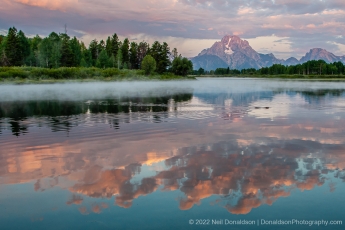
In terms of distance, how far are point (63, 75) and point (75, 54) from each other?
35422 millimetres

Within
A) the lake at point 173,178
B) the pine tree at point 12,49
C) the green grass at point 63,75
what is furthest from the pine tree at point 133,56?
the lake at point 173,178

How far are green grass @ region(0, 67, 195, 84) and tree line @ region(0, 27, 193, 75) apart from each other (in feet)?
37.9

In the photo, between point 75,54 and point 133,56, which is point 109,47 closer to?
point 133,56

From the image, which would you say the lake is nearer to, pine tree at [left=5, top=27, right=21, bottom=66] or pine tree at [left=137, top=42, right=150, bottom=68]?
pine tree at [left=5, top=27, right=21, bottom=66]

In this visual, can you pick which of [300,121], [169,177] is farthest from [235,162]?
[300,121]

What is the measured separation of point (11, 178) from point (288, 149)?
1123 centimetres

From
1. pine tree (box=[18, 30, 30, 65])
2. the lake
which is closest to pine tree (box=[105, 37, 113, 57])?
pine tree (box=[18, 30, 30, 65])

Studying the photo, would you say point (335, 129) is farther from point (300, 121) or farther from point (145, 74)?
point (145, 74)

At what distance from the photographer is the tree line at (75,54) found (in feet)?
373

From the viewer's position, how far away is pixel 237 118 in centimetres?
2539

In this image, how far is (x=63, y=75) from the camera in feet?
320

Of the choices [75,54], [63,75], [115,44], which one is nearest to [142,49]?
[115,44]

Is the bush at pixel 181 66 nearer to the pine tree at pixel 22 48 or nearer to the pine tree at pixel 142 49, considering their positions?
the pine tree at pixel 142 49

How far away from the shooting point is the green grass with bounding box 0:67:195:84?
8506cm
